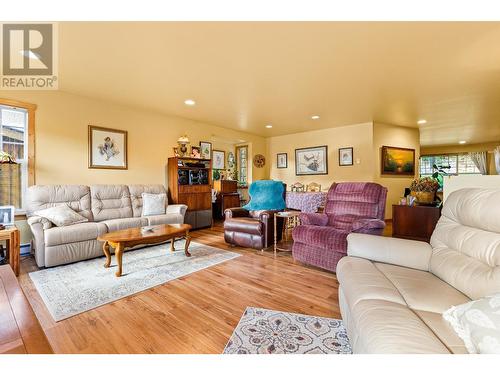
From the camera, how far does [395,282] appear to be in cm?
137

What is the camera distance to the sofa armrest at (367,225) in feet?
7.82

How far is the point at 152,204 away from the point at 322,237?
2.91 m

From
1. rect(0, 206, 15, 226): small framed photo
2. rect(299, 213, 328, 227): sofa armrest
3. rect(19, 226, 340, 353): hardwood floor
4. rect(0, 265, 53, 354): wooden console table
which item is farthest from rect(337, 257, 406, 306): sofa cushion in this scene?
rect(0, 206, 15, 226): small framed photo

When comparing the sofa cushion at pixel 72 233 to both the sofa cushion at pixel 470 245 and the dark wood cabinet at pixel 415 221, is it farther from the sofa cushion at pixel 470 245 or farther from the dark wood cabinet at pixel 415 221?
the dark wood cabinet at pixel 415 221

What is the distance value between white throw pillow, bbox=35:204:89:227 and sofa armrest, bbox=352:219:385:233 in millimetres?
3511

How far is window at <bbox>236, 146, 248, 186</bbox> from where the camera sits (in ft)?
23.6

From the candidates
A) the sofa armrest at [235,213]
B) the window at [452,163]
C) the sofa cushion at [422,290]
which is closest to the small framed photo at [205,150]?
the sofa armrest at [235,213]

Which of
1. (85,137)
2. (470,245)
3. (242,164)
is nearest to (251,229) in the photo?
(470,245)

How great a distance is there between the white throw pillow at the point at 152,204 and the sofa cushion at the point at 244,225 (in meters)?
1.30

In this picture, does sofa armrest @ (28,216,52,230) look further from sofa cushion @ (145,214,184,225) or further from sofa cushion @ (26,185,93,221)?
sofa cushion @ (145,214,184,225)

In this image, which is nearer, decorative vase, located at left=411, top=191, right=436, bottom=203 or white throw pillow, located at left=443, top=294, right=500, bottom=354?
white throw pillow, located at left=443, top=294, right=500, bottom=354
